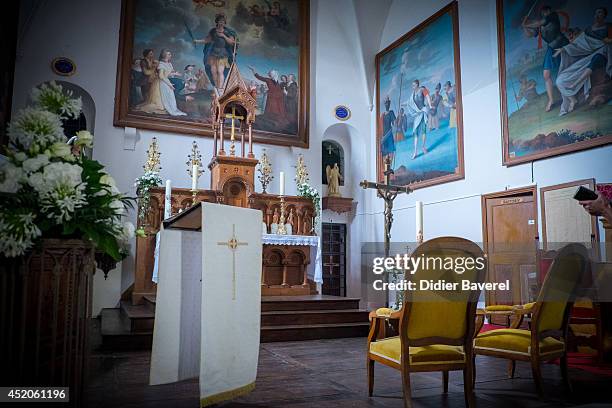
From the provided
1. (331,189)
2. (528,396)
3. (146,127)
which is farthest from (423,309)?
(331,189)

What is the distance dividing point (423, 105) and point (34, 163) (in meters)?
8.37

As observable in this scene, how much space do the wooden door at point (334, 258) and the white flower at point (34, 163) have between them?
29.4 ft

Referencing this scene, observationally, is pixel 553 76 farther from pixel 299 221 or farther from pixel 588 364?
pixel 299 221

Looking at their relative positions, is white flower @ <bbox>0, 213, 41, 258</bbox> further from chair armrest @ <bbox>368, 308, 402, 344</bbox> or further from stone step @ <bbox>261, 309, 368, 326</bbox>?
stone step @ <bbox>261, 309, 368, 326</bbox>

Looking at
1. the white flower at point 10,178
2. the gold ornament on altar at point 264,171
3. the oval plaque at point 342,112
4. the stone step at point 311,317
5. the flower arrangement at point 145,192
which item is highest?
the oval plaque at point 342,112

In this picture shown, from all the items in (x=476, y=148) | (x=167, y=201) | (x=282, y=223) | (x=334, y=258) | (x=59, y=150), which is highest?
(x=476, y=148)

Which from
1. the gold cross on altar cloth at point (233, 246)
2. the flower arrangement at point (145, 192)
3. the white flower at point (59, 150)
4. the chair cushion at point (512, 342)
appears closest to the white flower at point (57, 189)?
the white flower at point (59, 150)

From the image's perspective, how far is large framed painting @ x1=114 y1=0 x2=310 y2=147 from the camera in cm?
888

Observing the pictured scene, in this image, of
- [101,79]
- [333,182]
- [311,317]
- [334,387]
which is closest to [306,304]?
[311,317]

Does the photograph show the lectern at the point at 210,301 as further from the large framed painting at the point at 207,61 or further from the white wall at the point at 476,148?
the large framed painting at the point at 207,61

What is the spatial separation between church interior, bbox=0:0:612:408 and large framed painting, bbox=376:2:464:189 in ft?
0.15

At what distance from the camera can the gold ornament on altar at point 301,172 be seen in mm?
9398

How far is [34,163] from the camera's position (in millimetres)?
2037

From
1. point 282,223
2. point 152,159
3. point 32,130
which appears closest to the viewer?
point 32,130
